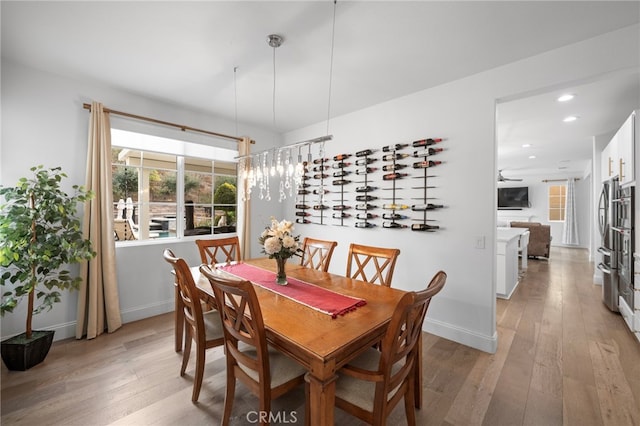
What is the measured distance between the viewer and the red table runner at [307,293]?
A: 5.34ft

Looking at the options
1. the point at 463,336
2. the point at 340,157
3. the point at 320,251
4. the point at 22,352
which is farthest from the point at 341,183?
the point at 22,352

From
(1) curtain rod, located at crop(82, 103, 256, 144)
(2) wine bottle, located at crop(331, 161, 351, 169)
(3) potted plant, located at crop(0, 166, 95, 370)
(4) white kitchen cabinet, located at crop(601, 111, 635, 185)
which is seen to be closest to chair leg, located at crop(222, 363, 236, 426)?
(3) potted plant, located at crop(0, 166, 95, 370)

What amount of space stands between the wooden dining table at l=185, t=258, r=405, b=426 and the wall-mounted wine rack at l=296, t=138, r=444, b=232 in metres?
1.14

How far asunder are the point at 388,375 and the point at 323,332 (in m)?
0.35

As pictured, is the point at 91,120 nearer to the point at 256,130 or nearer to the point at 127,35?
the point at 127,35

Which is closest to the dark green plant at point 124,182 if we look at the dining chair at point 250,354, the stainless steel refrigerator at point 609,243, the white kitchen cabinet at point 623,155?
the dining chair at point 250,354

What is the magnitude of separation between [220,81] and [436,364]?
3.41 m

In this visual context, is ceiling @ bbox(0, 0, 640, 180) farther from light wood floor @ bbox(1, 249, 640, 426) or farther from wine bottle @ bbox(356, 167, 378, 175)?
light wood floor @ bbox(1, 249, 640, 426)

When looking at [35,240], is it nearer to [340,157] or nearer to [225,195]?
[225,195]

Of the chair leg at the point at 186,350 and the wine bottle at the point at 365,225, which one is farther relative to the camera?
the wine bottle at the point at 365,225

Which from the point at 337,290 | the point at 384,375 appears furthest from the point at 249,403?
the point at 384,375

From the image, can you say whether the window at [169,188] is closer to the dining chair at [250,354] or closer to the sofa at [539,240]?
the dining chair at [250,354]

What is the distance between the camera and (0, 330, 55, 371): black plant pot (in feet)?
7.06

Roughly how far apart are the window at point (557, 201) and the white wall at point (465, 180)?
9460 millimetres
